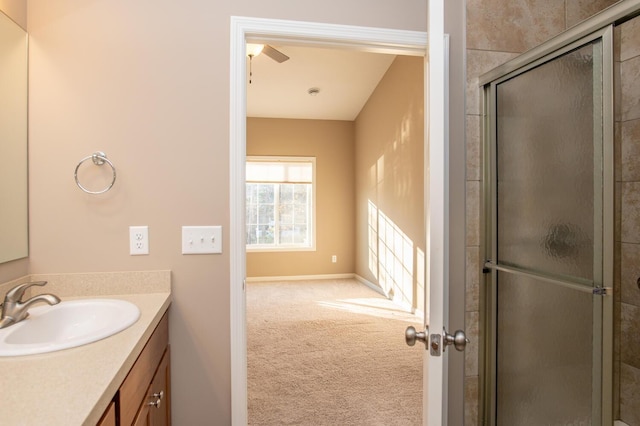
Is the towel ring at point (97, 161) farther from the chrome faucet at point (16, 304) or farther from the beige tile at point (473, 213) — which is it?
the beige tile at point (473, 213)

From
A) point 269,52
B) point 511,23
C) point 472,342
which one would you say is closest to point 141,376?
point 472,342

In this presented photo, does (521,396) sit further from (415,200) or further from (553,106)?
(415,200)

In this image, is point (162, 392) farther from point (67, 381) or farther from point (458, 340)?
point (458, 340)

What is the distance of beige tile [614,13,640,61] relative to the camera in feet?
5.68

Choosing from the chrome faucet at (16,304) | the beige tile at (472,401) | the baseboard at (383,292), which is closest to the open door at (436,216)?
the beige tile at (472,401)

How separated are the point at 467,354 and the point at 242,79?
1684 millimetres

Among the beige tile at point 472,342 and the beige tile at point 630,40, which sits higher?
the beige tile at point 630,40

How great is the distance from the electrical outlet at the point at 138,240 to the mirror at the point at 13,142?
40 centimetres

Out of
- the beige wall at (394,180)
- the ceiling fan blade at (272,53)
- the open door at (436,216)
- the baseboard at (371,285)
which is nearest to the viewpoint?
the open door at (436,216)

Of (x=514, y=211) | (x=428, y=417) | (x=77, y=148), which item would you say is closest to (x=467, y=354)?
(x=514, y=211)

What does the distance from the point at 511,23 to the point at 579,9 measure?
1.32 ft

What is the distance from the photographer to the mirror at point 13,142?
1302 mm

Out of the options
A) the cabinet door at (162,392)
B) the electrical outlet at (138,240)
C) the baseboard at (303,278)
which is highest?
the electrical outlet at (138,240)

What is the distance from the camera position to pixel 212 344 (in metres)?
1.56
